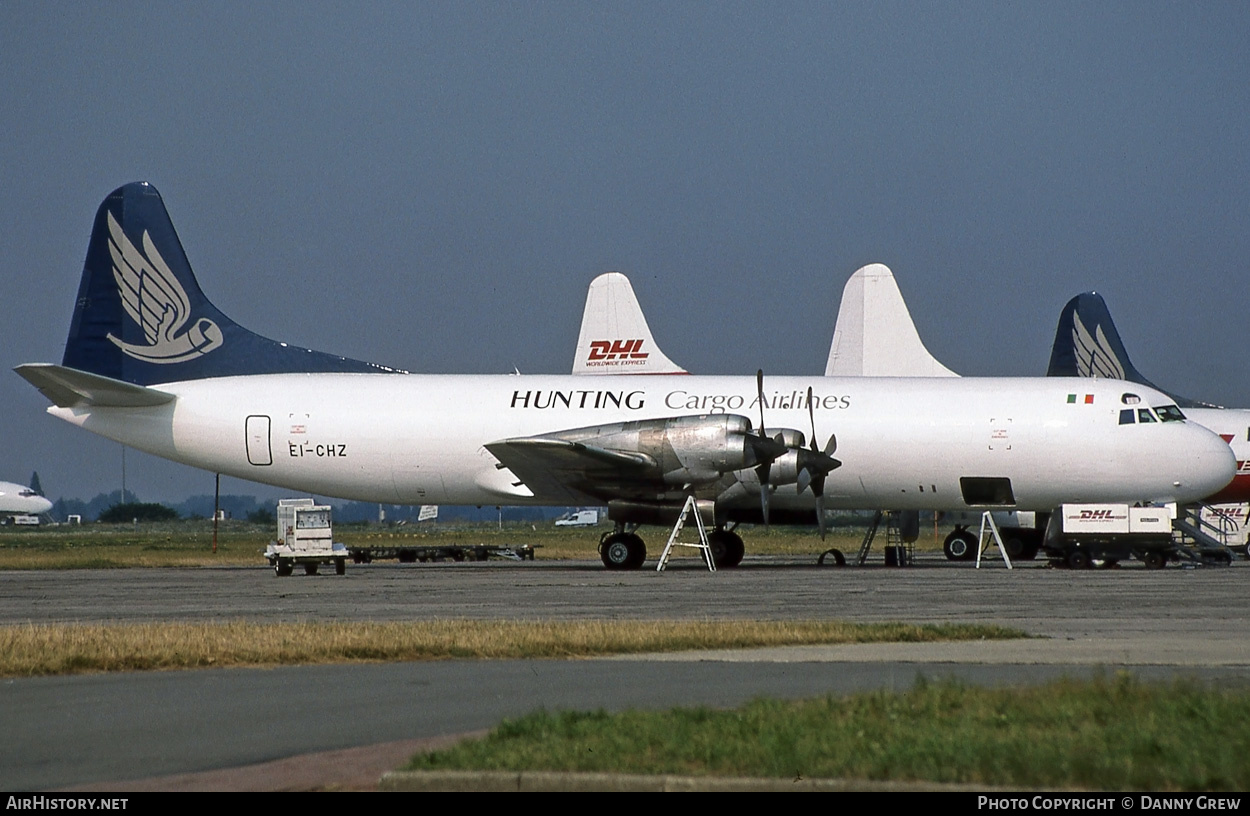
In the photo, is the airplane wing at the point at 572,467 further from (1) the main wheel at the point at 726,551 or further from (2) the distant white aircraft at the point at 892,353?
(2) the distant white aircraft at the point at 892,353

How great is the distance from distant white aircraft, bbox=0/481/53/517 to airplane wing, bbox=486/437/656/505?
10312 centimetres

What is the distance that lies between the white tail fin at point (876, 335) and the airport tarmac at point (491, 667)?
2076 centimetres

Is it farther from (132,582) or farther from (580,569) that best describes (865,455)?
(132,582)

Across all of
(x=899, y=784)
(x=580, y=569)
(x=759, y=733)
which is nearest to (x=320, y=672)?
(x=759, y=733)

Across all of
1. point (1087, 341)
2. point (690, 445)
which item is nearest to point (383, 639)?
point (690, 445)

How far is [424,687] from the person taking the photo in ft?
40.8

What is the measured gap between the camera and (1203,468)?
1367 inches

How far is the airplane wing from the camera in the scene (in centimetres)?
3341

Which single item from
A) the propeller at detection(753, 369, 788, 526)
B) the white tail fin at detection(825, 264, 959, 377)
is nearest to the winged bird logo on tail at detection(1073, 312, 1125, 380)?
the white tail fin at detection(825, 264, 959, 377)

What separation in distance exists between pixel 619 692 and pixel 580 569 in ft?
80.4

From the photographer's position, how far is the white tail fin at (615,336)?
48281 mm

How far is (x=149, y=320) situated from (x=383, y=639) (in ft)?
82.9

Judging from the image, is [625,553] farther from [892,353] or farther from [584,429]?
[892,353]

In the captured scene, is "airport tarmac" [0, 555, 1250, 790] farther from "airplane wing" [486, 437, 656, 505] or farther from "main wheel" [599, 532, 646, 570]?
"main wheel" [599, 532, 646, 570]
